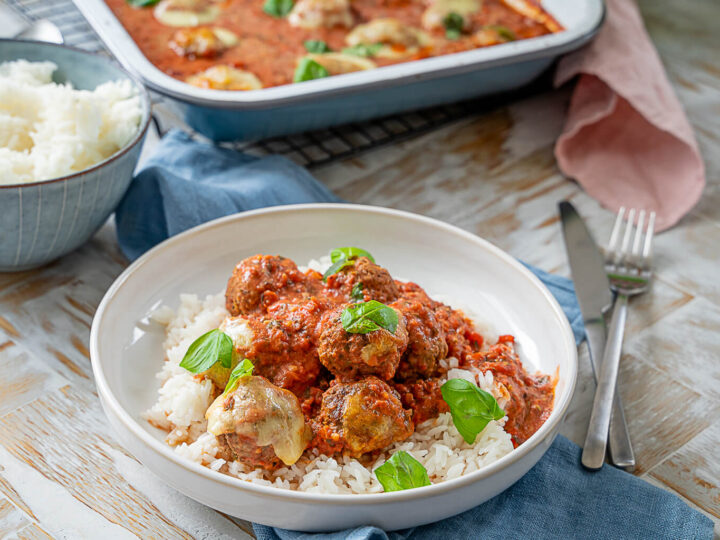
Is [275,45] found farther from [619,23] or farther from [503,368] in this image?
[503,368]

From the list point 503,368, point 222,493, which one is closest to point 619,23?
point 503,368

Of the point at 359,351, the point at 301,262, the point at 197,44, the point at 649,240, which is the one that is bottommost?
the point at 649,240

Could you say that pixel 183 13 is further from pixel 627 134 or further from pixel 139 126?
pixel 627 134

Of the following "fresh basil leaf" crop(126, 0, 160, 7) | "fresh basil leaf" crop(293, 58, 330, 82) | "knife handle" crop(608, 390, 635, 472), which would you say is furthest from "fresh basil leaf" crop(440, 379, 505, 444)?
"fresh basil leaf" crop(126, 0, 160, 7)

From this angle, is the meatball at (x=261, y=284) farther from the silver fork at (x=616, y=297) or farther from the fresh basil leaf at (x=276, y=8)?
the fresh basil leaf at (x=276, y=8)

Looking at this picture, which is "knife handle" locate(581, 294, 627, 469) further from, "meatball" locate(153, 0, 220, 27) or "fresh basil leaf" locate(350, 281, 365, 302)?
"meatball" locate(153, 0, 220, 27)

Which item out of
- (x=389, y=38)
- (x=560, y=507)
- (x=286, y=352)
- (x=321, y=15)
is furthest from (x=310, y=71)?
(x=560, y=507)
